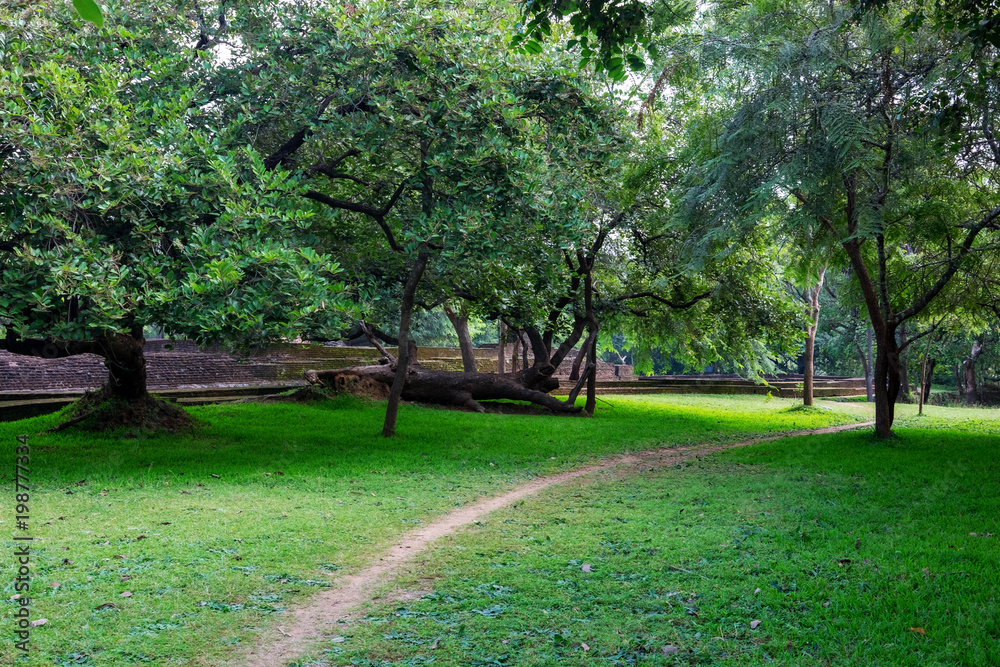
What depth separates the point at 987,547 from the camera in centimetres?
538

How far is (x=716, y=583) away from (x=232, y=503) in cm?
497

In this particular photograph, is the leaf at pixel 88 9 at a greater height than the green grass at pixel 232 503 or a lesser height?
greater

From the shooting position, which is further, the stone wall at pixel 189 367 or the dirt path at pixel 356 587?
the stone wall at pixel 189 367

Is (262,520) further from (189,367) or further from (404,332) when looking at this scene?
(189,367)

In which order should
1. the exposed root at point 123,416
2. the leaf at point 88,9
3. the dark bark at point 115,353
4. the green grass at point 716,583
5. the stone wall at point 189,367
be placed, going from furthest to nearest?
the stone wall at point 189,367 < the exposed root at point 123,416 < the dark bark at point 115,353 < the green grass at point 716,583 < the leaf at point 88,9

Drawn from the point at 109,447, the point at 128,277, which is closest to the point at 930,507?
the point at 128,277

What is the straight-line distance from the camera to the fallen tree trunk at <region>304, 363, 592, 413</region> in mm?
18016

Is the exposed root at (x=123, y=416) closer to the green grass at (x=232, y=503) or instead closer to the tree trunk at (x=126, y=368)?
the tree trunk at (x=126, y=368)

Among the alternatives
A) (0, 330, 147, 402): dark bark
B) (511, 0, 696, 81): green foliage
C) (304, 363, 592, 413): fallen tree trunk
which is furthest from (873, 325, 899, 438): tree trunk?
(0, 330, 147, 402): dark bark

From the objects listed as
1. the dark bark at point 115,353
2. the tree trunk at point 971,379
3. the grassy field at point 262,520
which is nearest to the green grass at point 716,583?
the grassy field at point 262,520

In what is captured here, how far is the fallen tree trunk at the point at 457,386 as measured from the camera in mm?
18016

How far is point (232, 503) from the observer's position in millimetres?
7492

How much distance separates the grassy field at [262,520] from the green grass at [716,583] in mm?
45

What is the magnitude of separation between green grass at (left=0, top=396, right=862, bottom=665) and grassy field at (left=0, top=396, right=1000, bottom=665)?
18 mm
